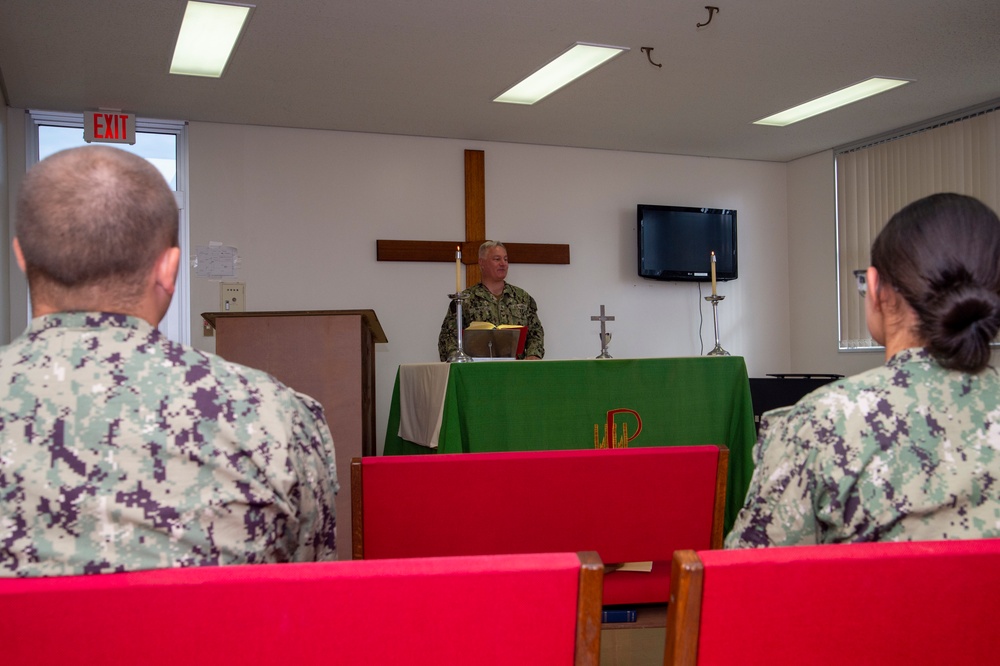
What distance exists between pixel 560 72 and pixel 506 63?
44 centimetres

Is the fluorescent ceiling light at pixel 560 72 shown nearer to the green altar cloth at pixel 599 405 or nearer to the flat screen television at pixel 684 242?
the flat screen television at pixel 684 242

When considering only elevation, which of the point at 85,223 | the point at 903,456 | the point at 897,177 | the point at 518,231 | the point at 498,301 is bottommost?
the point at 903,456

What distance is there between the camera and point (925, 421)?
103 cm

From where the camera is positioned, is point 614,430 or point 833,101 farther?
point 833,101

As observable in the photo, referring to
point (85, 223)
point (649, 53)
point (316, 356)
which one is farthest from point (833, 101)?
point (85, 223)

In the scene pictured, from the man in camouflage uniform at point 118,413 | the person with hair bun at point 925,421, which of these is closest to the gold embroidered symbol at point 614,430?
the person with hair bun at point 925,421

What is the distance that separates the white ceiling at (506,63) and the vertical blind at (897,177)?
0.19m

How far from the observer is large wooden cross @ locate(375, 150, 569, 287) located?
659cm

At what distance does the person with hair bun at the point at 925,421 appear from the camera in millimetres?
1021

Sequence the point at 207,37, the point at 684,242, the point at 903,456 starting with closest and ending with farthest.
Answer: the point at 903,456
the point at 207,37
the point at 684,242

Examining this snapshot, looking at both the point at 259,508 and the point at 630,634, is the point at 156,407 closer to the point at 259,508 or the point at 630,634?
the point at 259,508

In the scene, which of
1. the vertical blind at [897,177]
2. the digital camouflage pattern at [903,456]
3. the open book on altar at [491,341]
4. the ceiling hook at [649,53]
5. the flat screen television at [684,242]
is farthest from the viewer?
the flat screen television at [684,242]

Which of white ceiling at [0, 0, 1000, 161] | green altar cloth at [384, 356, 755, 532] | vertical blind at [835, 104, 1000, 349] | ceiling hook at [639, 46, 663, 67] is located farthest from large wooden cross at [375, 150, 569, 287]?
green altar cloth at [384, 356, 755, 532]

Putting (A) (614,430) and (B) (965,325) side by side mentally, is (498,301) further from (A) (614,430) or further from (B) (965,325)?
(B) (965,325)
